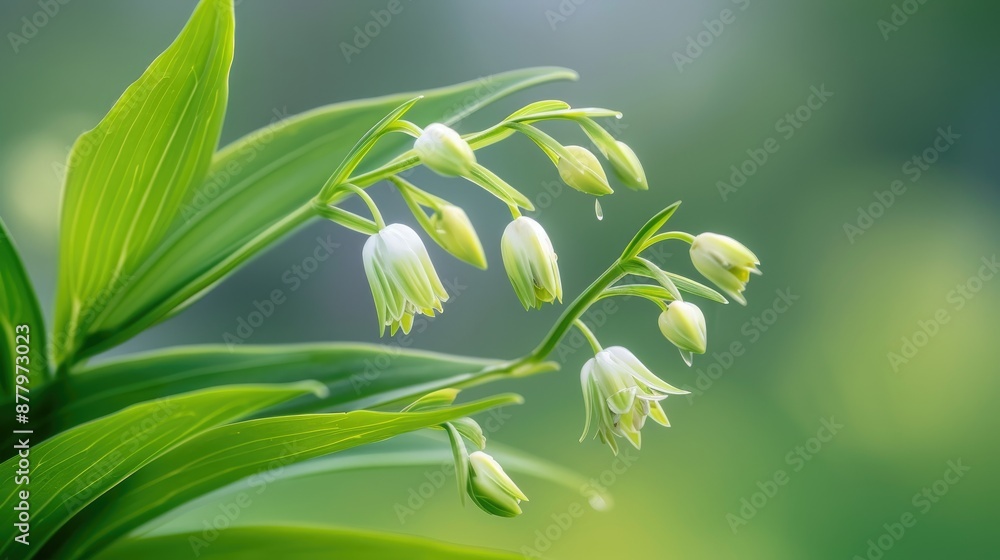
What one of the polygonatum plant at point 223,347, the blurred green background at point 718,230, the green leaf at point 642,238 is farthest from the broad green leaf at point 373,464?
the blurred green background at point 718,230

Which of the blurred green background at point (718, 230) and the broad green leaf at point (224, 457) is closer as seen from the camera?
the broad green leaf at point (224, 457)

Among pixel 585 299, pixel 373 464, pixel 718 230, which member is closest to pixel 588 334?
pixel 585 299

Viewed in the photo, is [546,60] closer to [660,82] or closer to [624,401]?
[660,82]

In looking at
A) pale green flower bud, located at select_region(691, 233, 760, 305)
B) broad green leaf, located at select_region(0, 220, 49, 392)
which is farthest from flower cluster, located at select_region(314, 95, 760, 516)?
broad green leaf, located at select_region(0, 220, 49, 392)

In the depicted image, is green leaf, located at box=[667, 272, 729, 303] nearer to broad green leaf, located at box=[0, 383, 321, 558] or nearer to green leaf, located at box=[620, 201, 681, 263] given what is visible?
green leaf, located at box=[620, 201, 681, 263]

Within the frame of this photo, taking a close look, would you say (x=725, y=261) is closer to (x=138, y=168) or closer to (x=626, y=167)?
(x=626, y=167)

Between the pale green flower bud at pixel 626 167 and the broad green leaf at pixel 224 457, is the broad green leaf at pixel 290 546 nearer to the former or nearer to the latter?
the broad green leaf at pixel 224 457

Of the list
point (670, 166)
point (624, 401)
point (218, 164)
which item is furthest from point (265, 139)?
point (670, 166)
